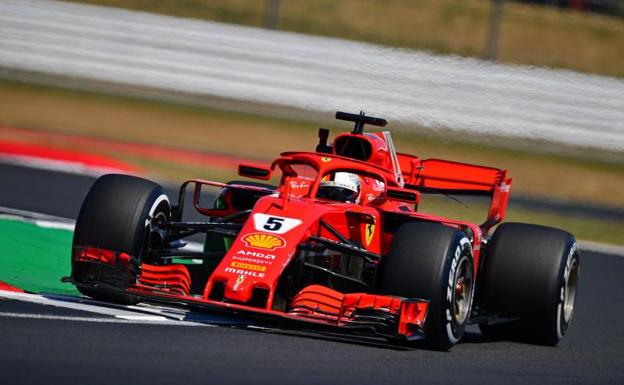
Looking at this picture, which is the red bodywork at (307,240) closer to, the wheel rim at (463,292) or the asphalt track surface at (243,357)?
the asphalt track surface at (243,357)

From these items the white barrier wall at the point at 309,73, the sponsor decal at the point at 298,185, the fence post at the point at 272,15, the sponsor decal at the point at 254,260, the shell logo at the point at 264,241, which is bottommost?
the sponsor decal at the point at 254,260

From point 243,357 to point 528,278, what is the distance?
9.77 feet

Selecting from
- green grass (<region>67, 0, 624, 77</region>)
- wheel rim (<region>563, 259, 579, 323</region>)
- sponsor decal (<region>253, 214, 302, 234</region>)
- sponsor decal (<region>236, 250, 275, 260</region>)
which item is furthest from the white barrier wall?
sponsor decal (<region>236, 250, 275, 260</region>)

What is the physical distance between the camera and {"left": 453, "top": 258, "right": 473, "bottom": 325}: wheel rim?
8.34 meters

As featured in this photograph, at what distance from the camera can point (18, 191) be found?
560 inches

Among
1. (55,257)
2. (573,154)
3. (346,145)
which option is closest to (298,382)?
(346,145)

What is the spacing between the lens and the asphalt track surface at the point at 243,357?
19.3 ft

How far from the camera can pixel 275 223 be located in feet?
26.1

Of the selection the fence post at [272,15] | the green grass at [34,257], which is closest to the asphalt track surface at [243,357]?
the green grass at [34,257]

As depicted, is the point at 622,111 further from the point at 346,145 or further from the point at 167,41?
the point at 346,145

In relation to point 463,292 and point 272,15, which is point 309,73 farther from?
point 463,292

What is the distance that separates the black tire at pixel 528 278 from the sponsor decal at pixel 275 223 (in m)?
1.75

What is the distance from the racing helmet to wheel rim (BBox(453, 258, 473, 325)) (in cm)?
105

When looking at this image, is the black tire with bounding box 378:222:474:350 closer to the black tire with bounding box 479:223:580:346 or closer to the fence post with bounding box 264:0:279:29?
the black tire with bounding box 479:223:580:346
